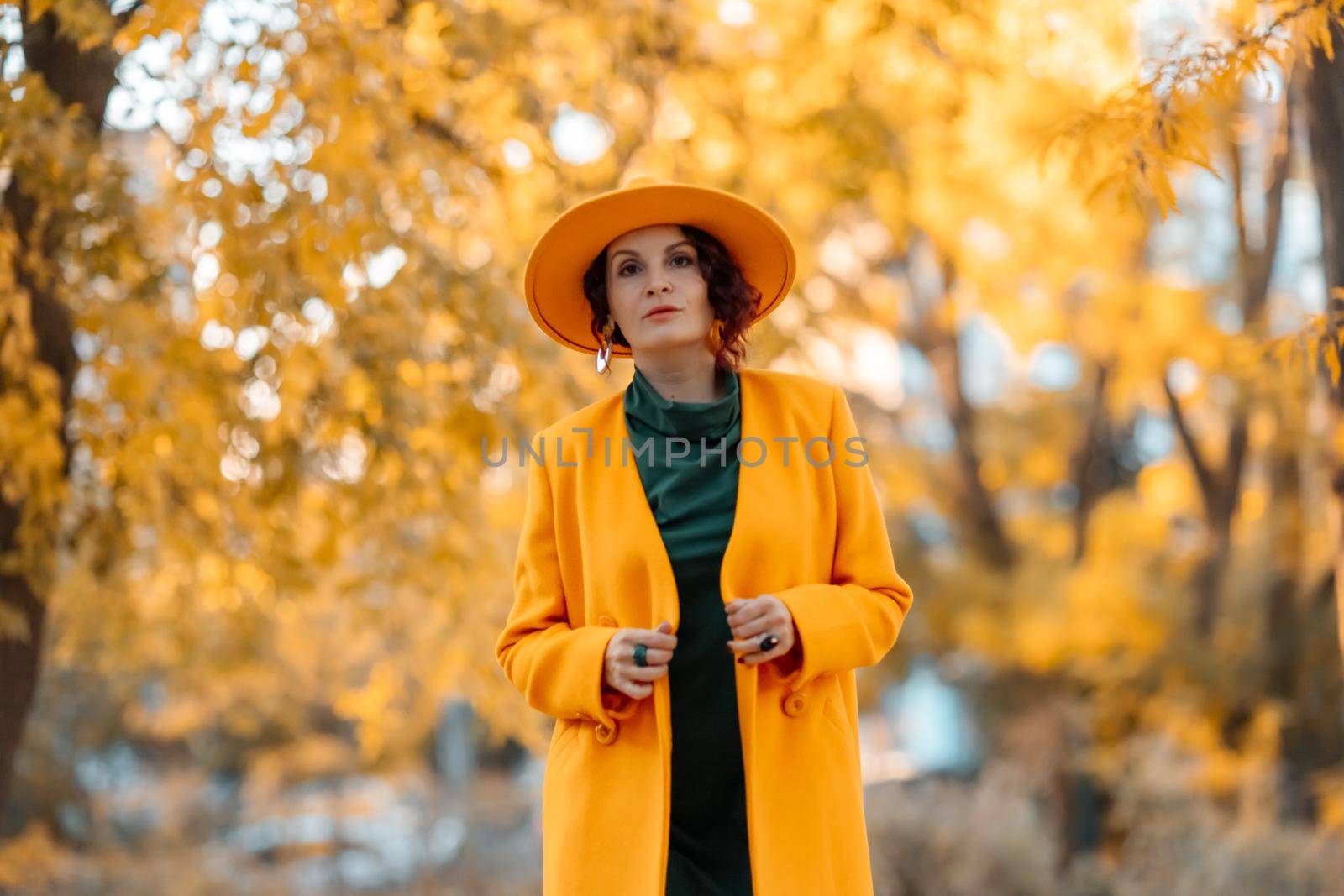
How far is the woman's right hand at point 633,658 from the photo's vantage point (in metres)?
1.83

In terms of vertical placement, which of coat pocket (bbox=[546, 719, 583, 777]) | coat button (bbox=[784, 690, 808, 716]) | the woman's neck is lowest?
coat pocket (bbox=[546, 719, 583, 777])

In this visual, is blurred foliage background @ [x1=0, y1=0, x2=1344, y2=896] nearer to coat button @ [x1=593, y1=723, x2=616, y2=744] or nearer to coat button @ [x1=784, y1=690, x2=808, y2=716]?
coat button @ [x1=784, y1=690, x2=808, y2=716]

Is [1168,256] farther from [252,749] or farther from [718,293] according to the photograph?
[252,749]

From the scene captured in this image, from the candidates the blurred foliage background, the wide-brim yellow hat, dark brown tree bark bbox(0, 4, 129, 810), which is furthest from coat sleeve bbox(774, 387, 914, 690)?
dark brown tree bark bbox(0, 4, 129, 810)

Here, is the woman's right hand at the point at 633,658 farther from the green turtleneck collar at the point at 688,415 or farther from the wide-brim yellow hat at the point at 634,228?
the wide-brim yellow hat at the point at 634,228

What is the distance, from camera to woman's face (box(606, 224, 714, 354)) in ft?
6.70

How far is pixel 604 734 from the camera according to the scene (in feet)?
6.47

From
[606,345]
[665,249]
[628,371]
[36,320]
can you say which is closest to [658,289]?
[665,249]

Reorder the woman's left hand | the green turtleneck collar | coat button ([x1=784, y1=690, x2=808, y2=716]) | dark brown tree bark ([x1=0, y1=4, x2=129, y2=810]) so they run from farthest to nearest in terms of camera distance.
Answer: dark brown tree bark ([x1=0, y1=4, x2=129, y2=810]), the green turtleneck collar, coat button ([x1=784, y1=690, x2=808, y2=716]), the woman's left hand

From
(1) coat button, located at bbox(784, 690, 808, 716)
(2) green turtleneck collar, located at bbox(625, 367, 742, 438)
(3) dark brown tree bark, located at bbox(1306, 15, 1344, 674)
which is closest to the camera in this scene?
(1) coat button, located at bbox(784, 690, 808, 716)

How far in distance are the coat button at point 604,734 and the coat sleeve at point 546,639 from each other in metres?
0.02

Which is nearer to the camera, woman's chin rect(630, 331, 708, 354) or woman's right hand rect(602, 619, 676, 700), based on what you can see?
woman's right hand rect(602, 619, 676, 700)

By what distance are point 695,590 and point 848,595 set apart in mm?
228

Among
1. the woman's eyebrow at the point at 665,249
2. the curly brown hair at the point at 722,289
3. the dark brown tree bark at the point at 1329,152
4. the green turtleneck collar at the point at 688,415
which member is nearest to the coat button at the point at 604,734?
the green turtleneck collar at the point at 688,415
